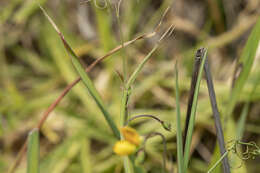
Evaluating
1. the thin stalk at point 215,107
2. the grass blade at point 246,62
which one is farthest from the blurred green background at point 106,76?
the thin stalk at point 215,107

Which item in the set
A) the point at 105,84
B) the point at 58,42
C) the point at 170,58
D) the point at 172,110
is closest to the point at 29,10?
the point at 58,42

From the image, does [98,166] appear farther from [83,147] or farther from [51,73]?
[51,73]

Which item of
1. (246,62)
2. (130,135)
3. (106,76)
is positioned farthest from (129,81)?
(106,76)

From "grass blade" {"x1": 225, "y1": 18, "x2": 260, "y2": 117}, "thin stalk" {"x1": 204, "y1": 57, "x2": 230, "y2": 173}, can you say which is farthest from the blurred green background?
"thin stalk" {"x1": 204, "y1": 57, "x2": 230, "y2": 173}

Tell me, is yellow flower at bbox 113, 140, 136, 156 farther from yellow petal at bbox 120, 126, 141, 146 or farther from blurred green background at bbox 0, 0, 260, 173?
blurred green background at bbox 0, 0, 260, 173

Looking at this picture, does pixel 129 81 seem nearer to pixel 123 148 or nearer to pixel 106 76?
pixel 123 148

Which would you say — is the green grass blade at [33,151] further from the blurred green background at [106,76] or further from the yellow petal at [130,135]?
the blurred green background at [106,76]
